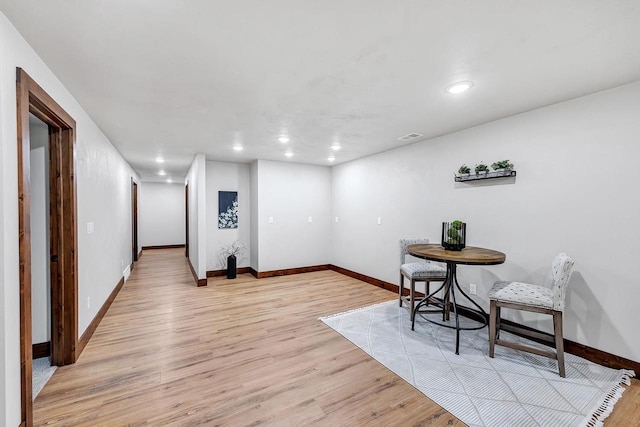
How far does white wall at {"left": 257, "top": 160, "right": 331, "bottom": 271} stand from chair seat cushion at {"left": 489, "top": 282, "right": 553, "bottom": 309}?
387 centimetres

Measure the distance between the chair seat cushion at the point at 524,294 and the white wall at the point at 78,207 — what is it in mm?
3400

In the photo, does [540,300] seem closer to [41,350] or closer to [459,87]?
[459,87]

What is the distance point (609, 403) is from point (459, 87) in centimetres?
257

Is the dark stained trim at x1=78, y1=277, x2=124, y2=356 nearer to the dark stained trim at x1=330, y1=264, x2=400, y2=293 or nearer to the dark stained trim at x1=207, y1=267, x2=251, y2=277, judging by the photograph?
the dark stained trim at x1=207, y1=267, x2=251, y2=277

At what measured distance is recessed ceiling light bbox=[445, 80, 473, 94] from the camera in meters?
2.20

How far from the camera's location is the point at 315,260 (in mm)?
6082

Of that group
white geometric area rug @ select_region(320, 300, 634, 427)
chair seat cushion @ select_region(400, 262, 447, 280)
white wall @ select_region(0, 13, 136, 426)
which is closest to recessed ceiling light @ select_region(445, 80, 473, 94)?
chair seat cushion @ select_region(400, 262, 447, 280)

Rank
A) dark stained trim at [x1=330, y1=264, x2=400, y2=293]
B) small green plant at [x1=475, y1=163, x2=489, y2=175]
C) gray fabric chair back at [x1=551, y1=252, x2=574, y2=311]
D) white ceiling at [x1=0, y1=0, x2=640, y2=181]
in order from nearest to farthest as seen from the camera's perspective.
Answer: white ceiling at [x1=0, y1=0, x2=640, y2=181] → gray fabric chair back at [x1=551, y1=252, x2=574, y2=311] → small green plant at [x1=475, y1=163, x2=489, y2=175] → dark stained trim at [x1=330, y1=264, x2=400, y2=293]

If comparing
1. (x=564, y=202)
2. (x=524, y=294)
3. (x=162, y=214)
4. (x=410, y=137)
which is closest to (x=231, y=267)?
(x=410, y=137)

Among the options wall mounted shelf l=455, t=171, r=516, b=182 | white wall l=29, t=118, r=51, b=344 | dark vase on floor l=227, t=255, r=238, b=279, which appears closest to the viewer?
white wall l=29, t=118, r=51, b=344

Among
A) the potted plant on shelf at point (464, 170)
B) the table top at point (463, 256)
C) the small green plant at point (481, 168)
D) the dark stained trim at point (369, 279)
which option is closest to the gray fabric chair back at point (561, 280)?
the table top at point (463, 256)

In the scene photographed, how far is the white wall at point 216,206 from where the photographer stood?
5586 millimetres

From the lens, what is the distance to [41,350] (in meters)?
2.49

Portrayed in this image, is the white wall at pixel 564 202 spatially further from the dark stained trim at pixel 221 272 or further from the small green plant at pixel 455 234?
the dark stained trim at pixel 221 272
